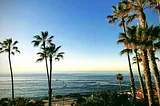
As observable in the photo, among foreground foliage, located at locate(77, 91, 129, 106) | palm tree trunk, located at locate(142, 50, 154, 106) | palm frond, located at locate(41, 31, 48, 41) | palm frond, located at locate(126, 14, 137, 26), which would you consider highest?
palm frond, located at locate(41, 31, 48, 41)

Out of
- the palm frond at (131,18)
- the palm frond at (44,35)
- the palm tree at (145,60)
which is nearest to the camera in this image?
the palm tree at (145,60)

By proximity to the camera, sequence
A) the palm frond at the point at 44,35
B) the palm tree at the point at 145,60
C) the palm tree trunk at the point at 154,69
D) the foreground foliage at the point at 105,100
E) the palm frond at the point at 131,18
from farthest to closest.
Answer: the palm frond at the point at 44,35 < the foreground foliage at the point at 105,100 < the palm frond at the point at 131,18 < the palm tree at the point at 145,60 < the palm tree trunk at the point at 154,69

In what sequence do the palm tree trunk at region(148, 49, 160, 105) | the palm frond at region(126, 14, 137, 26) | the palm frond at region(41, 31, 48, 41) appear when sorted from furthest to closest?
the palm frond at region(41, 31, 48, 41) < the palm frond at region(126, 14, 137, 26) < the palm tree trunk at region(148, 49, 160, 105)

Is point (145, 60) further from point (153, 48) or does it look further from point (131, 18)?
point (131, 18)

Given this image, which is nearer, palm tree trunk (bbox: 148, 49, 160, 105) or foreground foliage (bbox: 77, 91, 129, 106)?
palm tree trunk (bbox: 148, 49, 160, 105)

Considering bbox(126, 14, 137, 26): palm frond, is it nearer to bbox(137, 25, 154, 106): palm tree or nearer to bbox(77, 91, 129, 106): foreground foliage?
bbox(137, 25, 154, 106): palm tree

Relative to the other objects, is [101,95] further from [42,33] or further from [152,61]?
[42,33]

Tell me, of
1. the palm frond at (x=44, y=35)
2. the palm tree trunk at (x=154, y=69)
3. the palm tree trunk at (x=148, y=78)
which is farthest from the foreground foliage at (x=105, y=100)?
the palm frond at (x=44, y=35)

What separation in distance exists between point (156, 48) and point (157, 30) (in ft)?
4.86

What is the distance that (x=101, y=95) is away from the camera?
21.3 metres

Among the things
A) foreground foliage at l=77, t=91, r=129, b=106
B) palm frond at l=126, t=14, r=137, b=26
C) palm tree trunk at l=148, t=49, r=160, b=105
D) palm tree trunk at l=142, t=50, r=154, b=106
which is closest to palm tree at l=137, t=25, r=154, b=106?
palm tree trunk at l=142, t=50, r=154, b=106

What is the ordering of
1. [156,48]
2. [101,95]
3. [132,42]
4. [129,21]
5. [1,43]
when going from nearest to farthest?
[156,48] < [132,42] < [129,21] < [101,95] < [1,43]

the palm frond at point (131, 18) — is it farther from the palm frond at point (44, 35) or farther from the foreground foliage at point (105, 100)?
the palm frond at point (44, 35)

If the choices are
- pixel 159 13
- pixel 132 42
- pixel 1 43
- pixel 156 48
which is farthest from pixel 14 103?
pixel 1 43
